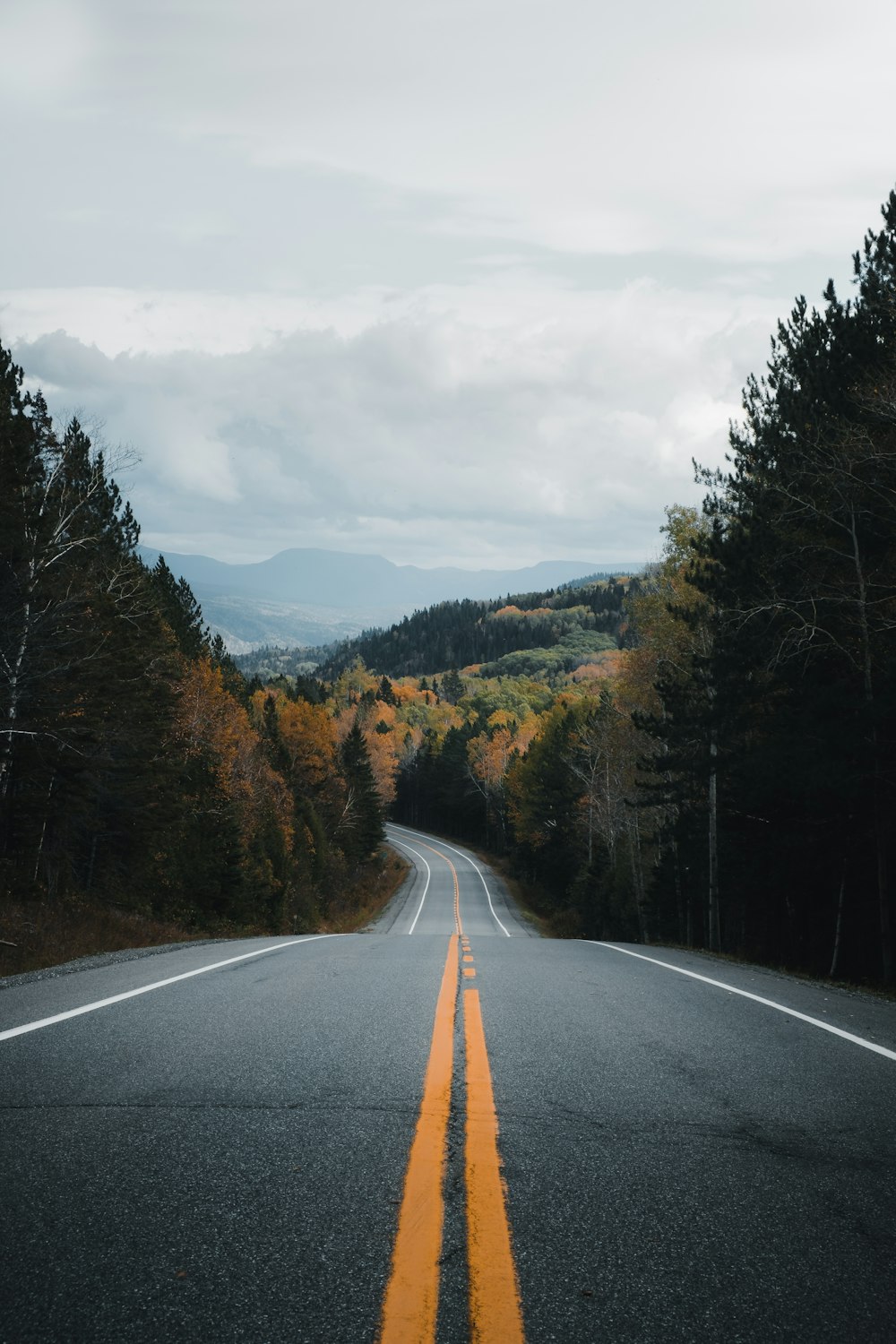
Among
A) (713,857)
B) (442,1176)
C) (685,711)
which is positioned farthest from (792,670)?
(442,1176)

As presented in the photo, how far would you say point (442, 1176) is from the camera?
3.12 metres

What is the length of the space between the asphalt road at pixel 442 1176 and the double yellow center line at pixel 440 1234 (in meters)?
0.01

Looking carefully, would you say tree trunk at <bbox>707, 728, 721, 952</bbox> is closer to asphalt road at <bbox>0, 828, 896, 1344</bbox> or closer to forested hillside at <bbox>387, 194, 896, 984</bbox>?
forested hillside at <bbox>387, 194, 896, 984</bbox>

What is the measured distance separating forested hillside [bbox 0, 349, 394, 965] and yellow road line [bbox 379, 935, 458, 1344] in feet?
34.3

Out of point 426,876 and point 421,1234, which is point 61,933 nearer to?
point 421,1234

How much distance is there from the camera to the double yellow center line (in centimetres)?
221

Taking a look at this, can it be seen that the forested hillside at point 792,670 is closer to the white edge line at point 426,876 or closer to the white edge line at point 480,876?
the white edge line at point 480,876

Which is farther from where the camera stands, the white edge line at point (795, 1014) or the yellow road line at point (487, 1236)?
the white edge line at point (795, 1014)

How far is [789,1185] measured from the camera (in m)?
3.21

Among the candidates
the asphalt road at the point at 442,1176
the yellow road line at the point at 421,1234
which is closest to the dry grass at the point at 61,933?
the asphalt road at the point at 442,1176

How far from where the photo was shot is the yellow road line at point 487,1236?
87.1 inches

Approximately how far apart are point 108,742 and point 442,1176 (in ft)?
62.6

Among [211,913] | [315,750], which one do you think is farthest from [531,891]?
[211,913]

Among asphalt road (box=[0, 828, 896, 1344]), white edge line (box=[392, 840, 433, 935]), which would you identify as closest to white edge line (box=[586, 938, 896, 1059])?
asphalt road (box=[0, 828, 896, 1344])
